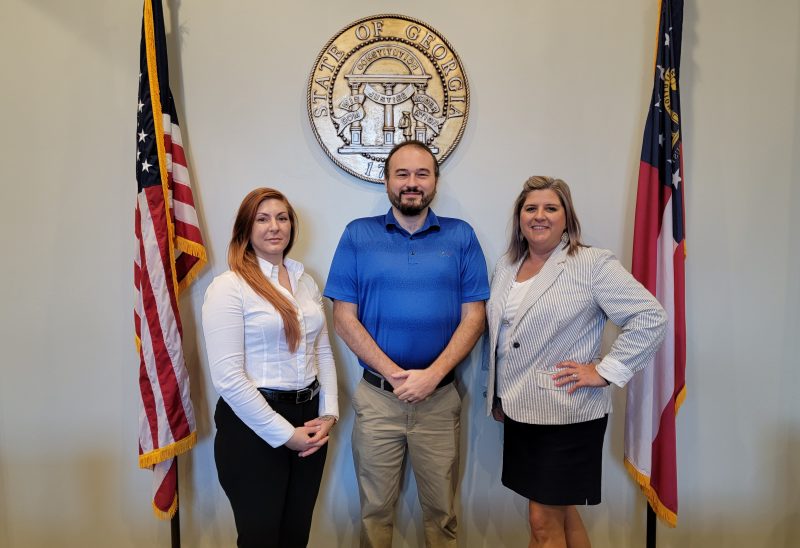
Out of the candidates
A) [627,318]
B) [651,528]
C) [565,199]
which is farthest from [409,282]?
[651,528]

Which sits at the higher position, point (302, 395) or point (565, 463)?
point (302, 395)

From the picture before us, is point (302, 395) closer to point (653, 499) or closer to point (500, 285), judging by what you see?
point (500, 285)

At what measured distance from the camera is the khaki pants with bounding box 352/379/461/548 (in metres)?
1.74

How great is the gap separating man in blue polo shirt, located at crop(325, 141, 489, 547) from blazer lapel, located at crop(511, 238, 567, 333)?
21 centimetres

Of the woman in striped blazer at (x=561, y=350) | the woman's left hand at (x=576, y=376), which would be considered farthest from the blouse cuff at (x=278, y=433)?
the woman's left hand at (x=576, y=376)

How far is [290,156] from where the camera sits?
1.99 meters

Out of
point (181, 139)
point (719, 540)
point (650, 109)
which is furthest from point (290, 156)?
point (719, 540)

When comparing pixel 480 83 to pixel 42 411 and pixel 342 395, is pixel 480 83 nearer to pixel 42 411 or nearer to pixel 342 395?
pixel 342 395

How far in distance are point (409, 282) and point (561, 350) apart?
0.61 metres

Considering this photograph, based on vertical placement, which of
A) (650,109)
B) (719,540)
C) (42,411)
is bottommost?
(719,540)

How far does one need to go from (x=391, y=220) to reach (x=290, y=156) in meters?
0.62

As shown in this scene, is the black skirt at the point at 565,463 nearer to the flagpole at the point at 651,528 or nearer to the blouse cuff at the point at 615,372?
the blouse cuff at the point at 615,372

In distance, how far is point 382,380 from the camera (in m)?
1.74

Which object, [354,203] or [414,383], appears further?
[354,203]
